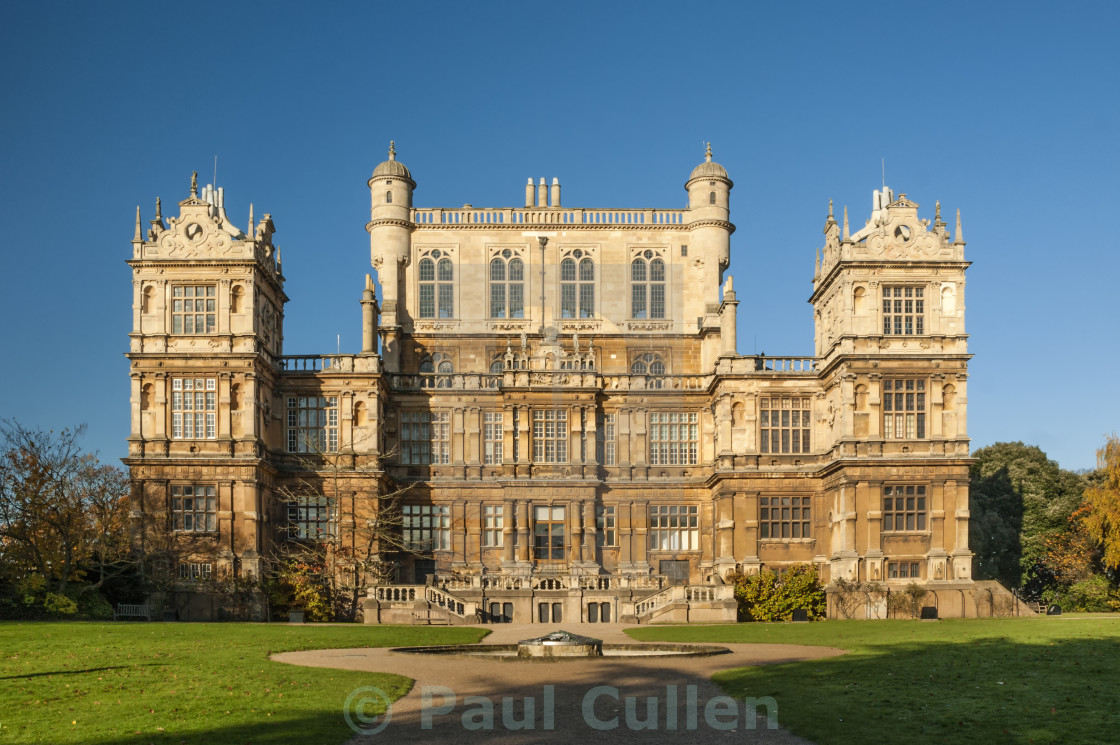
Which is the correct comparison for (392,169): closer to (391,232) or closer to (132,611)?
(391,232)

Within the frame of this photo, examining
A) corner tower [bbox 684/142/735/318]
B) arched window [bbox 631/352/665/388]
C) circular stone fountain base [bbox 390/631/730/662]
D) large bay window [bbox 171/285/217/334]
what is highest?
corner tower [bbox 684/142/735/318]

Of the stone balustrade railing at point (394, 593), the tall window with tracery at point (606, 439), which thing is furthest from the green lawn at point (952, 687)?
the tall window with tracery at point (606, 439)

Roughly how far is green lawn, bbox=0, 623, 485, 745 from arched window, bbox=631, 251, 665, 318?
34059mm

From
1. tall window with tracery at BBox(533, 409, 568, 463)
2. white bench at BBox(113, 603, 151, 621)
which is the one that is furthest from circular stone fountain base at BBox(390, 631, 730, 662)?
tall window with tracery at BBox(533, 409, 568, 463)

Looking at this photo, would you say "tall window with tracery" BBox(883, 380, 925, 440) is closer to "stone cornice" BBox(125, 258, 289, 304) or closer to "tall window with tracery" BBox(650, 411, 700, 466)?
"tall window with tracery" BBox(650, 411, 700, 466)

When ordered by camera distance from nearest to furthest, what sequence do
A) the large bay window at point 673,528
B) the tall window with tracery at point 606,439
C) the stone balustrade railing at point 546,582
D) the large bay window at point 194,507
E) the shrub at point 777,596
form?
the stone balustrade railing at point 546,582 < the shrub at point 777,596 < the large bay window at point 194,507 < the large bay window at point 673,528 < the tall window with tracery at point 606,439

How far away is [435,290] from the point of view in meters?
67.6

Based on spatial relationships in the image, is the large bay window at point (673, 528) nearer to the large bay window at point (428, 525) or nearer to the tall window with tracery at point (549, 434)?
the tall window with tracery at point (549, 434)

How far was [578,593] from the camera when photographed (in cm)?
5300

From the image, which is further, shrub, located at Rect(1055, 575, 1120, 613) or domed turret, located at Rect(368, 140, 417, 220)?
domed turret, located at Rect(368, 140, 417, 220)

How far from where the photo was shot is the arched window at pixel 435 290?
67562 millimetres

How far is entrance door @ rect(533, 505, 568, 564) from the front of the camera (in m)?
61.1

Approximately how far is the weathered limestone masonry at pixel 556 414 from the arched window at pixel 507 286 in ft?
0.42

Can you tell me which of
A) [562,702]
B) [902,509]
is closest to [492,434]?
[902,509]
